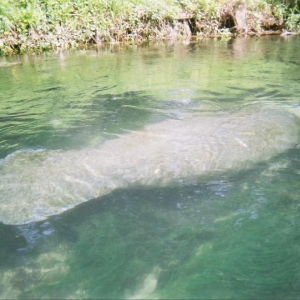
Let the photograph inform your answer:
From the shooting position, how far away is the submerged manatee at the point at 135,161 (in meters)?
2.47

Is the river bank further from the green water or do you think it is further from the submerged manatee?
the submerged manatee

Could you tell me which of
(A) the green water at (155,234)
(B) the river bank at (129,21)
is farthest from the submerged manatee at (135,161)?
(B) the river bank at (129,21)

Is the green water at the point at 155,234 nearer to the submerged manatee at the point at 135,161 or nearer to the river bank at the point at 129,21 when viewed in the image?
the submerged manatee at the point at 135,161

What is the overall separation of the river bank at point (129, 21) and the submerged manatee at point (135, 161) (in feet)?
27.6

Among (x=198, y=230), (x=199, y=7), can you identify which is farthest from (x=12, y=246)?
(x=199, y=7)

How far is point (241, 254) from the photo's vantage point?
194 centimetres

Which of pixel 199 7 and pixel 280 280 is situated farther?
pixel 199 7

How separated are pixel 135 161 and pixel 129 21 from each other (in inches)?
431

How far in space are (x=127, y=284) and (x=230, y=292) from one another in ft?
1.60

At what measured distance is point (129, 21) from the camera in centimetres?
1282

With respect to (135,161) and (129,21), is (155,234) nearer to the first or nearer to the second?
(135,161)

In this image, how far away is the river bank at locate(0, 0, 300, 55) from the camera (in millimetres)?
10734

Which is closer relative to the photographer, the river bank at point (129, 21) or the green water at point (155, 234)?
the green water at point (155, 234)

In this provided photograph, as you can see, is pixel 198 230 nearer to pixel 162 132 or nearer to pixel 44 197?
pixel 44 197
